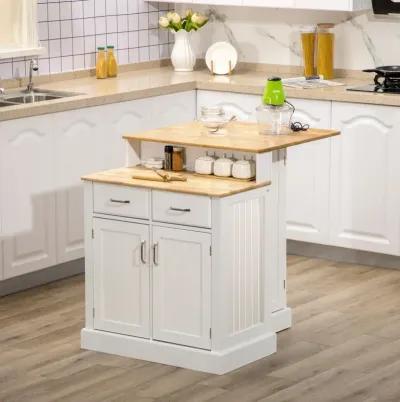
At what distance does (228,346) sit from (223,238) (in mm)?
448

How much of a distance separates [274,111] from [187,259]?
0.82 m

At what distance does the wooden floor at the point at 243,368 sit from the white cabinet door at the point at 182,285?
0.53 feet

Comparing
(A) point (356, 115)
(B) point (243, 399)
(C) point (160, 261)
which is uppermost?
(A) point (356, 115)

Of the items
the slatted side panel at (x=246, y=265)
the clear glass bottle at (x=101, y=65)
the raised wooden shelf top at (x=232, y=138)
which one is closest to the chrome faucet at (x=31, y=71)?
the clear glass bottle at (x=101, y=65)

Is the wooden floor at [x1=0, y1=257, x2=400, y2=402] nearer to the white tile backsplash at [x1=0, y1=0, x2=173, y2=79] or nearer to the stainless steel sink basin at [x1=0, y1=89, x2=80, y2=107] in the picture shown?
the stainless steel sink basin at [x1=0, y1=89, x2=80, y2=107]

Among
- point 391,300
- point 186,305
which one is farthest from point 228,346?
point 391,300

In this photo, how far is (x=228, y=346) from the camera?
4.89m

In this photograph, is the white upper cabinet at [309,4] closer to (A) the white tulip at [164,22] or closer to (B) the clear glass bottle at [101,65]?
(A) the white tulip at [164,22]

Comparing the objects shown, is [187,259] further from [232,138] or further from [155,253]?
[232,138]

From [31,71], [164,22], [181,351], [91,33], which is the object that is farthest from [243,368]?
[164,22]

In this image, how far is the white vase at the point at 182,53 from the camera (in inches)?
291

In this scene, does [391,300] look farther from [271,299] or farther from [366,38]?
[366,38]

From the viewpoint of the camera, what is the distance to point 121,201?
496 centimetres

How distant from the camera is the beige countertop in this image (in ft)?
19.8
